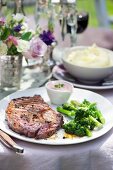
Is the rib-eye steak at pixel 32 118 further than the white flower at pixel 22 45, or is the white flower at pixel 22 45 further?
the white flower at pixel 22 45

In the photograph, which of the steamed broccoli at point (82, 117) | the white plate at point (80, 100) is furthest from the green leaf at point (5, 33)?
the steamed broccoli at point (82, 117)

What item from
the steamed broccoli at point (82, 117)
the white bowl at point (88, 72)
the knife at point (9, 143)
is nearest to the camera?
the knife at point (9, 143)

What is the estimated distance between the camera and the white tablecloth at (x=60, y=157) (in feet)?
3.34

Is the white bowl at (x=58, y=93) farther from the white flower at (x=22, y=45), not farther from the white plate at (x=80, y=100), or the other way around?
the white flower at (x=22, y=45)

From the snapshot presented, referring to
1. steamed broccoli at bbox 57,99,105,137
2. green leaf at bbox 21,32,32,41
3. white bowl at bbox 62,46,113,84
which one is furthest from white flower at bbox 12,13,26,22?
steamed broccoli at bbox 57,99,105,137

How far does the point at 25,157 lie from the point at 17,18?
565mm

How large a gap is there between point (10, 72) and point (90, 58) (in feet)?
1.06

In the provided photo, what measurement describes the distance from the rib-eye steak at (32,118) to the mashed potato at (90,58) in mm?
343

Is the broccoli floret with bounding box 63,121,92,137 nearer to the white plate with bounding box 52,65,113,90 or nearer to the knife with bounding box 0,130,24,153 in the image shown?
the knife with bounding box 0,130,24,153

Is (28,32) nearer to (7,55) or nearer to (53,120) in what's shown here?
(7,55)

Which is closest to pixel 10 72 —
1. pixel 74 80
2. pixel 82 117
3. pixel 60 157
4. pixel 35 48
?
pixel 35 48

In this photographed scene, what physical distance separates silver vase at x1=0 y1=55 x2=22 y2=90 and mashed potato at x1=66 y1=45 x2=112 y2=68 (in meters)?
0.23

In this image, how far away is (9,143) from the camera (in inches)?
40.4

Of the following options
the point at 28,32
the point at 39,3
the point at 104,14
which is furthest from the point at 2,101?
the point at 104,14
